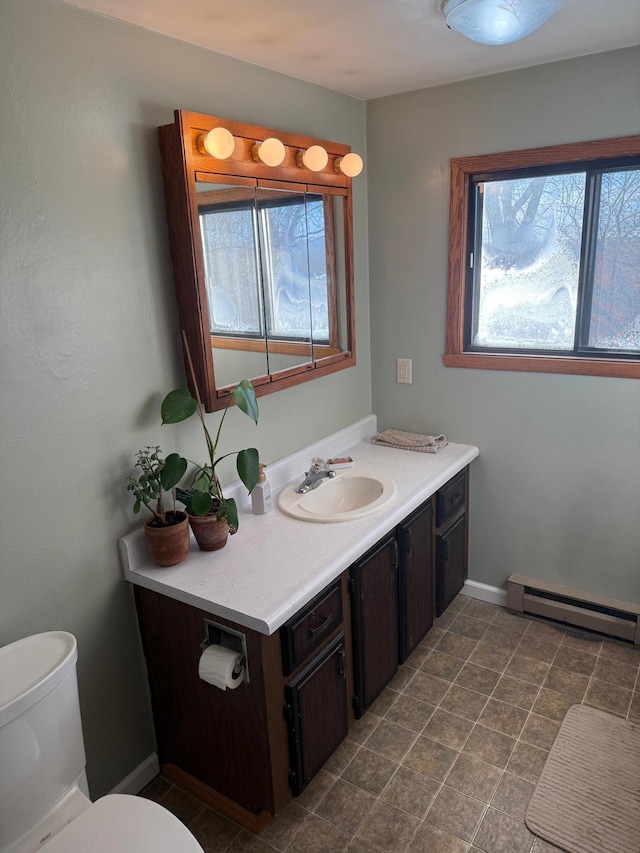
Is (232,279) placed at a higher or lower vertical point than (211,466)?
higher

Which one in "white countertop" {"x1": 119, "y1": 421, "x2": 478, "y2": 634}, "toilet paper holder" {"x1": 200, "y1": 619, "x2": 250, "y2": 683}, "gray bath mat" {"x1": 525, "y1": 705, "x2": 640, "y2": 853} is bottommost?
"gray bath mat" {"x1": 525, "y1": 705, "x2": 640, "y2": 853}

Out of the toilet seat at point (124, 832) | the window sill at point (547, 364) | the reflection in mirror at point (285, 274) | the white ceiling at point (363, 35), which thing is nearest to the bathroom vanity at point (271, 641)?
the toilet seat at point (124, 832)

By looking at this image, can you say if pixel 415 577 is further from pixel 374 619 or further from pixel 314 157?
pixel 314 157

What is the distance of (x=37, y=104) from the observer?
143 centimetres

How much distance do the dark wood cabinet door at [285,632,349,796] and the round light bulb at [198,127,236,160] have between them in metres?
1.49

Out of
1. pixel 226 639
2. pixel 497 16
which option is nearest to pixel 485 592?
pixel 226 639

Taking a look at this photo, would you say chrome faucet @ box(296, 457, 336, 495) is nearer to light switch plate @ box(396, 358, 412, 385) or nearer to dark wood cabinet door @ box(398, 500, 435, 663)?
dark wood cabinet door @ box(398, 500, 435, 663)

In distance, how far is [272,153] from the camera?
1.90 meters

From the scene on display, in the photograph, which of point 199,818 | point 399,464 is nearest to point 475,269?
point 399,464

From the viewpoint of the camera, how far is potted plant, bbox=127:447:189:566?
68.2 inches

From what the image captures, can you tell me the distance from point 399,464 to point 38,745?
1.61 meters

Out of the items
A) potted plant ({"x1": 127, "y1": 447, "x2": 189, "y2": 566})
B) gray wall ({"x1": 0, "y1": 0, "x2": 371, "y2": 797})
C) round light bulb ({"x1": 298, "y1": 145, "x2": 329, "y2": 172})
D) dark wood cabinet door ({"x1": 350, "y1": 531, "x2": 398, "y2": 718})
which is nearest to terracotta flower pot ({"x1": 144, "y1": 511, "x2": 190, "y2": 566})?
potted plant ({"x1": 127, "y1": 447, "x2": 189, "y2": 566})

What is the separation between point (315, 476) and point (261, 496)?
28cm

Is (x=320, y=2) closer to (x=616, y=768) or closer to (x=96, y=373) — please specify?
(x=96, y=373)
